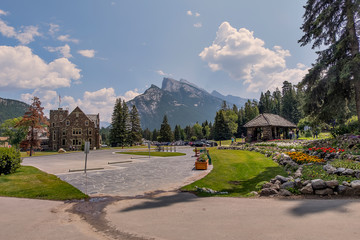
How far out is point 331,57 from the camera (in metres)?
17.3

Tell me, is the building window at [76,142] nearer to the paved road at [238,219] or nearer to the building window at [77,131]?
the building window at [77,131]

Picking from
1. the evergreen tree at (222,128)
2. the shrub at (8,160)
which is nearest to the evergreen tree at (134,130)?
the evergreen tree at (222,128)

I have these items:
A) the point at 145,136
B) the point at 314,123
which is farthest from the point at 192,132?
the point at 314,123

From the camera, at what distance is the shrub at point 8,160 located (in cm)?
1383

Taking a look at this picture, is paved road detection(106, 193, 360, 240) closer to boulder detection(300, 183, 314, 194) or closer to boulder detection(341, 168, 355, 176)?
boulder detection(300, 183, 314, 194)

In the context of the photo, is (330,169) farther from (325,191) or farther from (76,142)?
(76,142)

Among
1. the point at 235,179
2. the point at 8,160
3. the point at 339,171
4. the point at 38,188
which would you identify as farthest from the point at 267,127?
the point at 8,160

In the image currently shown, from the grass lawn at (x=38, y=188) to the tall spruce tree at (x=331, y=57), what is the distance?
17982mm

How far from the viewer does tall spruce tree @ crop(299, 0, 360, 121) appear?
16.1 m

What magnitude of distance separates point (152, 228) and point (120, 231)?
31.0 inches

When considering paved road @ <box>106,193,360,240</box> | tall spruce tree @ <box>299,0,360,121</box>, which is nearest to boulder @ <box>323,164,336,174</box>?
paved road @ <box>106,193,360,240</box>

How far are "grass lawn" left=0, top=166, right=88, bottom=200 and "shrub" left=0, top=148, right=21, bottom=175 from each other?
5.49ft

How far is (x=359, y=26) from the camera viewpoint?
1616 centimetres

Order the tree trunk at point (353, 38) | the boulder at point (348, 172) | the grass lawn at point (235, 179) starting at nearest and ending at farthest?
the boulder at point (348, 172) < the grass lawn at point (235, 179) < the tree trunk at point (353, 38)
